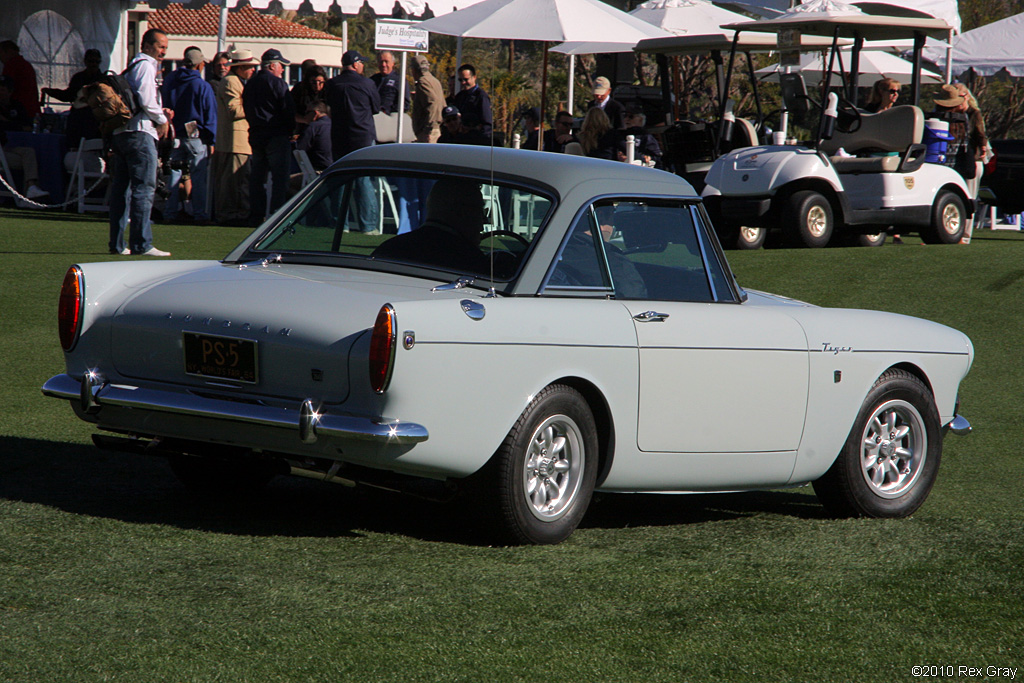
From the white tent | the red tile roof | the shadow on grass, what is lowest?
the shadow on grass

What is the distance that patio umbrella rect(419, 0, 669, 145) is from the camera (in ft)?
57.0

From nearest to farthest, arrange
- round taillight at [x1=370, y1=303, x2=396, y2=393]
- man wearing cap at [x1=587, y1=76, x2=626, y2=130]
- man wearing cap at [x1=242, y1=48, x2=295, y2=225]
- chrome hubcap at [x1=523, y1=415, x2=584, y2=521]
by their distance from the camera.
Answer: round taillight at [x1=370, y1=303, x2=396, y2=393] → chrome hubcap at [x1=523, y1=415, x2=584, y2=521] → man wearing cap at [x1=242, y1=48, x2=295, y2=225] → man wearing cap at [x1=587, y1=76, x2=626, y2=130]

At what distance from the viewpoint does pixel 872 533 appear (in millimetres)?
5344

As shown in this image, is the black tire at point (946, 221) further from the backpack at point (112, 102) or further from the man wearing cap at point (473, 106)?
the backpack at point (112, 102)

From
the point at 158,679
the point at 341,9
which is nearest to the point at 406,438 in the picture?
the point at 158,679

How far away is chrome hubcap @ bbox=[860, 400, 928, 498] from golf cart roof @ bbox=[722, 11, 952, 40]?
10.8 metres

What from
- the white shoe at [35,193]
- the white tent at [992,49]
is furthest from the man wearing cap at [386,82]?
the white tent at [992,49]

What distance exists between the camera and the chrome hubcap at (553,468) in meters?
4.59

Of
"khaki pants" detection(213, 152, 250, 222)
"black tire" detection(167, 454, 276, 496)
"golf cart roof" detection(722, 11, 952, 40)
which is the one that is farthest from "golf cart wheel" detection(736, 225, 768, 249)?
"black tire" detection(167, 454, 276, 496)

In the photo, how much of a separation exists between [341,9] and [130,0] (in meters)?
4.12

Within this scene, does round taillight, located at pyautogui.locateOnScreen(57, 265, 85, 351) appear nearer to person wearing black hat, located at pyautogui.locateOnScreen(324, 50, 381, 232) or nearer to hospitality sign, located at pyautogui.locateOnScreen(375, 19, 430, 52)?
person wearing black hat, located at pyautogui.locateOnScreen(324, 50, 381, 232)

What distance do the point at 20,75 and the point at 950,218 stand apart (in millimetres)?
12938

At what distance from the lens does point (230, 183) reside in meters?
17.0

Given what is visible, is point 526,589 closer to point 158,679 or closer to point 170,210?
point 158,679
